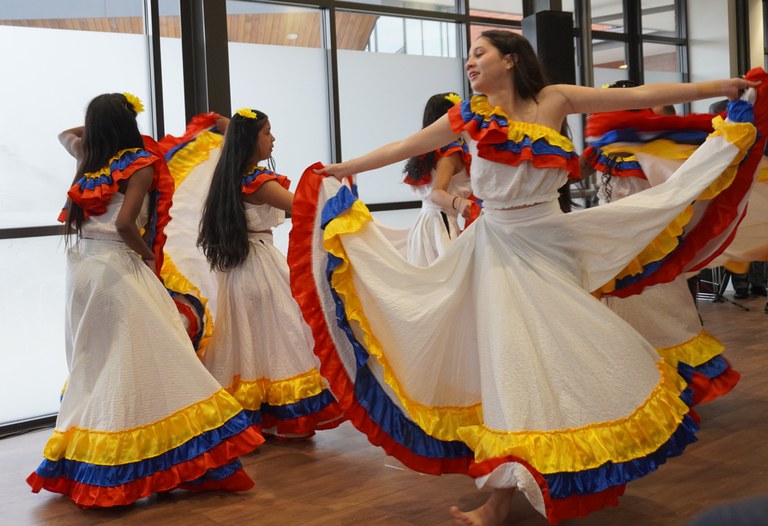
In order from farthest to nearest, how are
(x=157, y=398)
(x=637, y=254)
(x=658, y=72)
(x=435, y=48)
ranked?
1. (x=658, y=72)
2. (x=435, y=48)
3. (x=157, y=398)
4. (x=637, y=254)

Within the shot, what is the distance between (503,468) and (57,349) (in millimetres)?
3383

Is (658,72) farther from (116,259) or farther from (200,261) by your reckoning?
(116,259)

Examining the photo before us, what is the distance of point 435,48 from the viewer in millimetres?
6891

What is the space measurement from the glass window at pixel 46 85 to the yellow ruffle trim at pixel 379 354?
260cm

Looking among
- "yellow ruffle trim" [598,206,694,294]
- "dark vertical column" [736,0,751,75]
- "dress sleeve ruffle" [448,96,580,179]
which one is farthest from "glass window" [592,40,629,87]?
"dress sleeve ruffle" [448,96,580,179]

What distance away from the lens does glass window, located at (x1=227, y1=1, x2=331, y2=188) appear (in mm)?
5676

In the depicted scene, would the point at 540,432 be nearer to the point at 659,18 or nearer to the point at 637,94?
the point at 637,94

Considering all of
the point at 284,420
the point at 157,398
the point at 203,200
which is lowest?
the point at 284,420

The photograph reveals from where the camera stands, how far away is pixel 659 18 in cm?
925

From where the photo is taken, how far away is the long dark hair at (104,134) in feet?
10.9

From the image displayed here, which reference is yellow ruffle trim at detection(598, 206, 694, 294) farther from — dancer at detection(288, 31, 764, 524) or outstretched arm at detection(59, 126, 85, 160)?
outstretched arm at detection(59, 126, 85, 160)

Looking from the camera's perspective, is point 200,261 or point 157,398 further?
point 200,261

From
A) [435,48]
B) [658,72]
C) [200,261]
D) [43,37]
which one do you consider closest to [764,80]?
[200,261]

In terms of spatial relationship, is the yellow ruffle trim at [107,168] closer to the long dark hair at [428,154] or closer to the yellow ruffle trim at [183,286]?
the yellow ruffle trim at [183,286]
